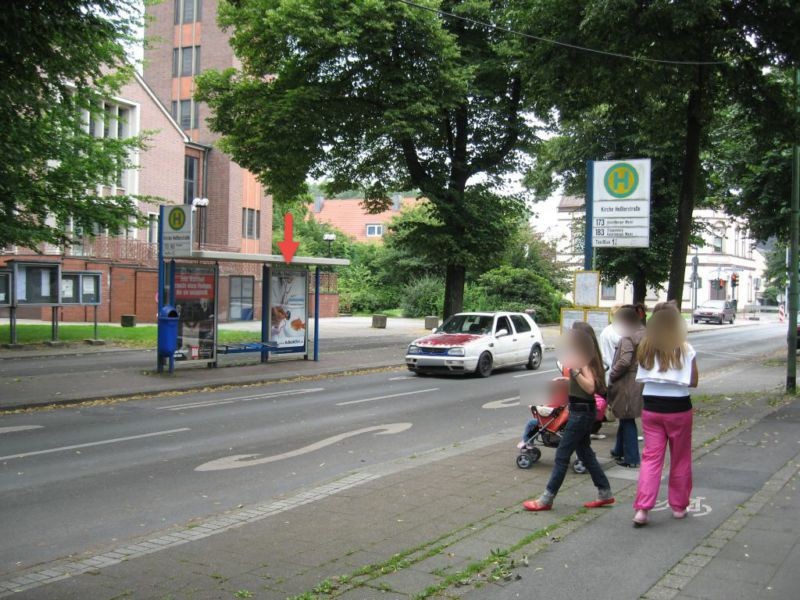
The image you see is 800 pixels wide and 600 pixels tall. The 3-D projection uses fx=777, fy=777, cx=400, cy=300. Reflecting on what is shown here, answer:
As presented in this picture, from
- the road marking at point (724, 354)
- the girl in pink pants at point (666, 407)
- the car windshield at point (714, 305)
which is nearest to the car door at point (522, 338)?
the road marking at point (724, 354)

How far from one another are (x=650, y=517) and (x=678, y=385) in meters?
1.06

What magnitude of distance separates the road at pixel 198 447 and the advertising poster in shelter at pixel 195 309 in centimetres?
282

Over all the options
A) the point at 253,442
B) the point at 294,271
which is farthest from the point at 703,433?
the point at 294,271

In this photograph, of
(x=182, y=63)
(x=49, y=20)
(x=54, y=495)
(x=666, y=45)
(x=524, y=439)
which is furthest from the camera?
(x=182, y=63)

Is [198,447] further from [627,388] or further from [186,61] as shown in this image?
[186,61]

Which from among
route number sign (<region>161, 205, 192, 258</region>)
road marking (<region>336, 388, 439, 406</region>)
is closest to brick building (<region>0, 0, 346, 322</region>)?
route number sign (<region>161, 205, 192, 258</region>)

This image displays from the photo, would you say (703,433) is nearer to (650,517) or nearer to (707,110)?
(650,517)

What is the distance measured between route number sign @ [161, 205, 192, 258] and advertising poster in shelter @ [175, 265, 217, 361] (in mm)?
731

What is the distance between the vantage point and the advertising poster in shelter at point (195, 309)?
17.8 m

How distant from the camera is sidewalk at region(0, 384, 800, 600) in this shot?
4.50 meters

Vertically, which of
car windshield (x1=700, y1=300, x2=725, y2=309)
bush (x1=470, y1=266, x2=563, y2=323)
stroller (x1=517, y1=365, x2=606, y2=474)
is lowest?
stroller (x1=517, y1=365, x2=606, y2=474)

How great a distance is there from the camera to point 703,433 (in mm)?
10094

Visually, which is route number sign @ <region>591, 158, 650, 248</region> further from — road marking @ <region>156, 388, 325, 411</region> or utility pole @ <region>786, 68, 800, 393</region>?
road marking @ <region>156, 388, 325, 411</region>

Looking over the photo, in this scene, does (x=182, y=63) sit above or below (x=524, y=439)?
above
